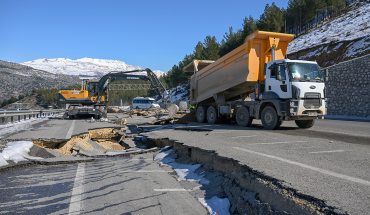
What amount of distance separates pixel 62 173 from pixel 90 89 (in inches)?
666

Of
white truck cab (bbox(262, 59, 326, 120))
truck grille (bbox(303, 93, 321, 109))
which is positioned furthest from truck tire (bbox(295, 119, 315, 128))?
truck grille (bbox(303, 93, 321, 109))

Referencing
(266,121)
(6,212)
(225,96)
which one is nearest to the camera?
(6,212)

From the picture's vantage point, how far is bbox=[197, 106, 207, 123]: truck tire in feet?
46.2

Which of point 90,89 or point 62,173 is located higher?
point 90,89

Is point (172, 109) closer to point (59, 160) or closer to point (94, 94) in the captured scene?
point (94, 94)

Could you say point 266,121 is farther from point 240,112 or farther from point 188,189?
point 188,189

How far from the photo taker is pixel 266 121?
31.9 feet

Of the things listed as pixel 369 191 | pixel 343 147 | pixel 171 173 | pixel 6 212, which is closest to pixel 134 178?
pixel 171 173

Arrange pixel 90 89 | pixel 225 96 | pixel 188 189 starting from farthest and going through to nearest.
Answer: pixel 90 89
pixel 225 96
pixel 188 189

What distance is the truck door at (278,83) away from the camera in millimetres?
8898

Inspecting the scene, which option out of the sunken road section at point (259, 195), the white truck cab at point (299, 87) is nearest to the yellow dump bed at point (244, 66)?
the white truck cab at point (299, 87)

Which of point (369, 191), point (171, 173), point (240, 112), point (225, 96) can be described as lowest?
point (171, 173)

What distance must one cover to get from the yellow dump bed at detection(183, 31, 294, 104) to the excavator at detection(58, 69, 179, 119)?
20.0ft

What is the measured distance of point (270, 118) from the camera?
378 inches
